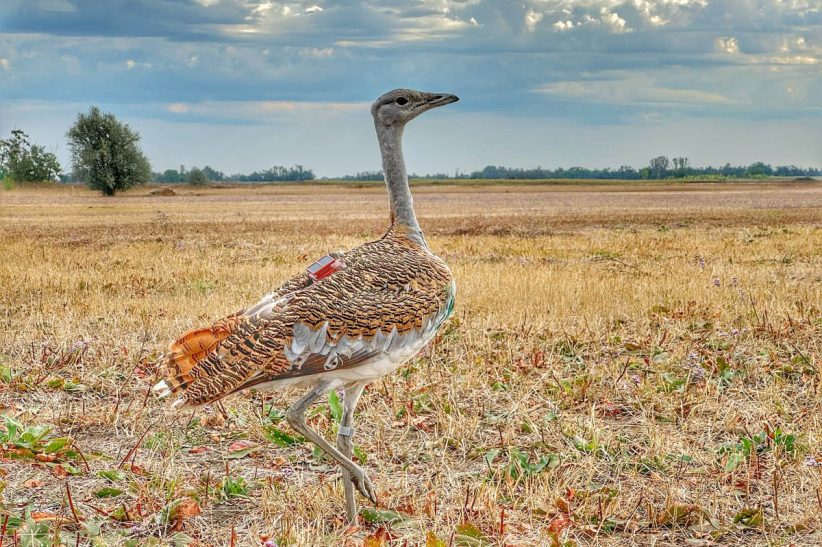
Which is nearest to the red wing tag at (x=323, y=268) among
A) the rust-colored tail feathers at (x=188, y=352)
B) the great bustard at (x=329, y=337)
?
the great bustard at (x=329, y=337)

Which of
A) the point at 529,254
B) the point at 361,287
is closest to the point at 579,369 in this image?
the point at 361,287

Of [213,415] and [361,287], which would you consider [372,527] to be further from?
[213,415]

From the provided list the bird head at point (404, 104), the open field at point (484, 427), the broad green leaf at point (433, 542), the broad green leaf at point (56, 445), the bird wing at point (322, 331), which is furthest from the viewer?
the bird head at point (404, 104)

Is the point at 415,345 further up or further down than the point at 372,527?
further up

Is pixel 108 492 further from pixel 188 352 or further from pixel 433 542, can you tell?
pixel 433 542

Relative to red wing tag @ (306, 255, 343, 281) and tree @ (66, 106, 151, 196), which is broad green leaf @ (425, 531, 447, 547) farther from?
tree @ (66, 106, 151, 196)

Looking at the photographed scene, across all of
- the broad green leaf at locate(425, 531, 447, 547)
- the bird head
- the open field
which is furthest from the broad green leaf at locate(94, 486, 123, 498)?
the bird head

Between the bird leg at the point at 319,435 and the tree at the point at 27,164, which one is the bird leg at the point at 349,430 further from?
the tree at the point at 27,164

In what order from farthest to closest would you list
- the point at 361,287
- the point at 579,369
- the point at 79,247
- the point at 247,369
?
1. the point at 79,247
2. the point at 579,369
3. the point at 361,287
4. the point at 247,369

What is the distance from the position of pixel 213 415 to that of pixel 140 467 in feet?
3.97

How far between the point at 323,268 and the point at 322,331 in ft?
1.97

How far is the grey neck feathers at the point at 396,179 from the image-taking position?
19.3 feet

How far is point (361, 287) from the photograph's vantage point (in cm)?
503

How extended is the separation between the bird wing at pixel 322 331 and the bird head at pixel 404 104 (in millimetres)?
1327
